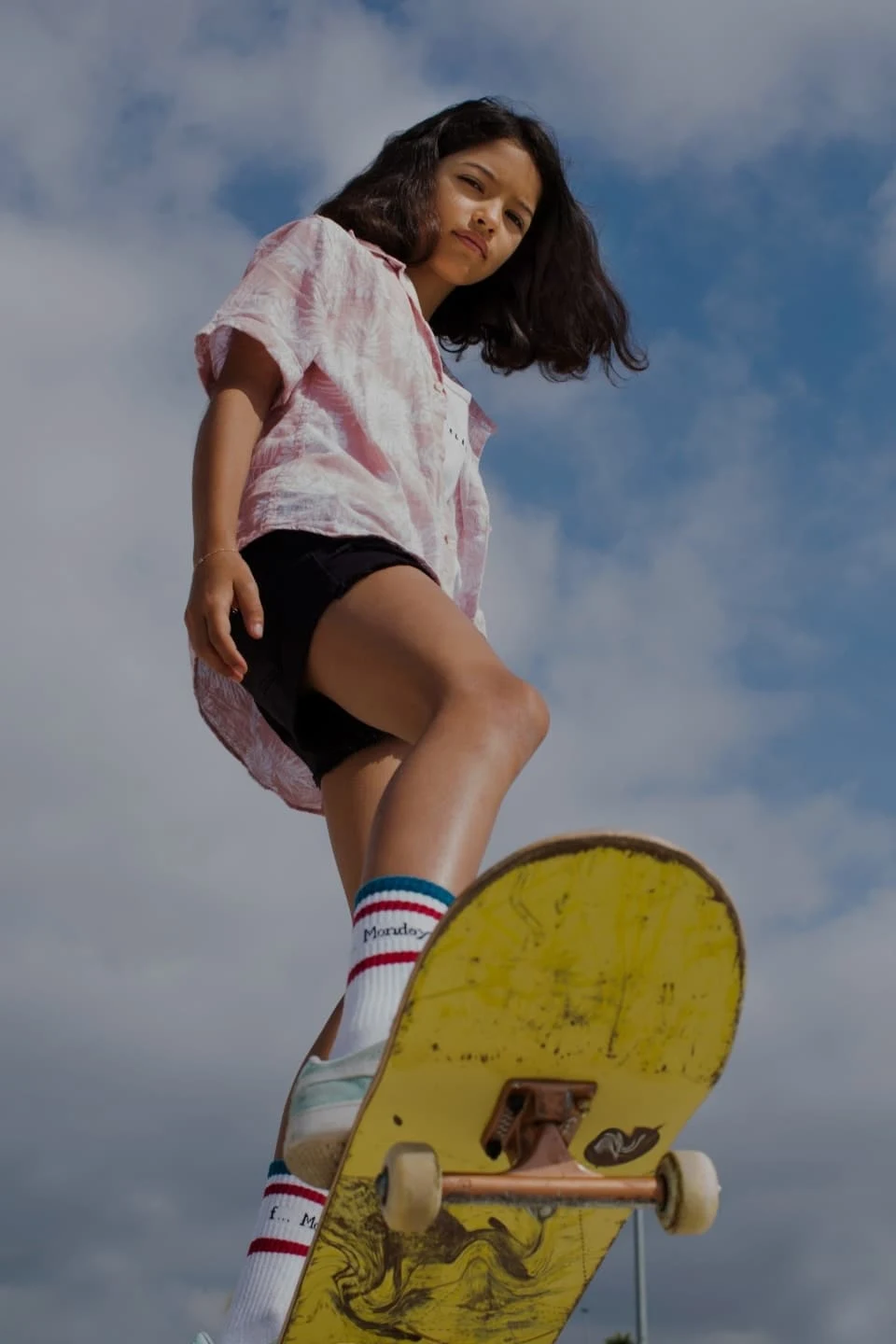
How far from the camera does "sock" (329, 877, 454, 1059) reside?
85.6 inches

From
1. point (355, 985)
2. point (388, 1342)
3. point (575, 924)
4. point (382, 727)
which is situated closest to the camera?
point (575, 924)

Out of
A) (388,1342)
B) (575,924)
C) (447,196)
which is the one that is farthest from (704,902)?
(447,196)

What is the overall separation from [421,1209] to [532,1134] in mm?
247

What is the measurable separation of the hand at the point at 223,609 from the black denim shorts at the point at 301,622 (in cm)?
8

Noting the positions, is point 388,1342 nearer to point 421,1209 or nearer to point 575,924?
point 421,1209

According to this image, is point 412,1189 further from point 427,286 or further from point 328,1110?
point 427,286

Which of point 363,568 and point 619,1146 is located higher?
point 363,568

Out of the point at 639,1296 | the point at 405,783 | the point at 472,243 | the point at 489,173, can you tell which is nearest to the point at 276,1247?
the point at 405,783

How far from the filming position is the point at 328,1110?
2047 millimetres

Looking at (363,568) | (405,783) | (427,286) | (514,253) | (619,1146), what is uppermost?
(514,253)

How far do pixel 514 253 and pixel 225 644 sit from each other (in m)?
2.22

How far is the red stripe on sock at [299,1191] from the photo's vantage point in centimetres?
269

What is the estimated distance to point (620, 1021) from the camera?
2.07 m

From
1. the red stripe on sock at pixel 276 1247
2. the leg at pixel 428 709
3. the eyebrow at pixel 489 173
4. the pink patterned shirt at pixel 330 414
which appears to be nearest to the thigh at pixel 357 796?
the leg at pixel 428 709
